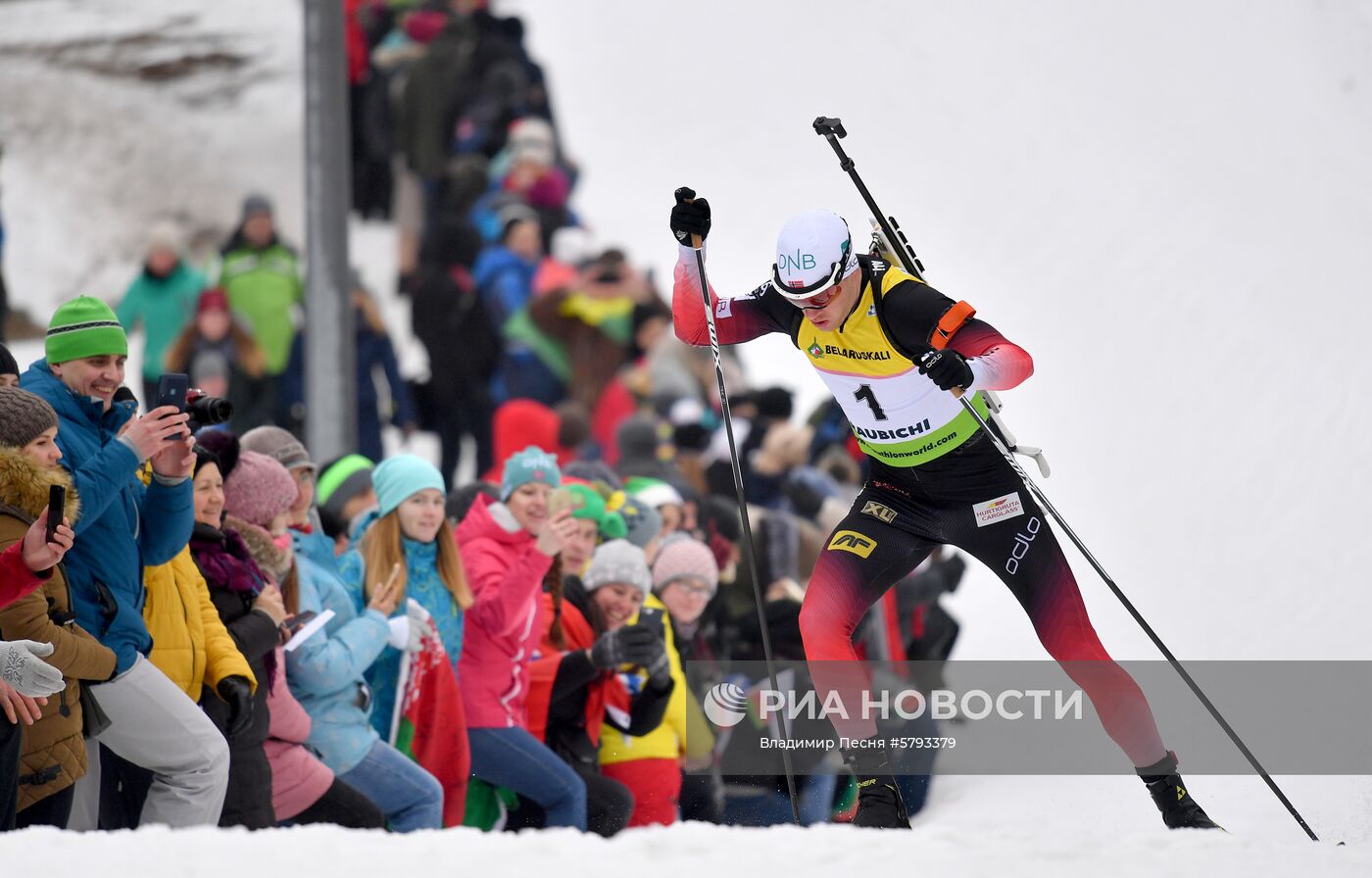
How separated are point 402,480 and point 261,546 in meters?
0.72

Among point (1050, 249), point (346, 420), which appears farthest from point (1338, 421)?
point (346, 420)

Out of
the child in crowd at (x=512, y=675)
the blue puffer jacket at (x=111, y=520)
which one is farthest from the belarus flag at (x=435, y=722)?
the blue puffer jacket at (x=111, y=520)

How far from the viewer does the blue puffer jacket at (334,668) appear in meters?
5.17

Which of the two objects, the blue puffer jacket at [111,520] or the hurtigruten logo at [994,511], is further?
the hurtigruten logo at [994,511]

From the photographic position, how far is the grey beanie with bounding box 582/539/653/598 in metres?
6.53

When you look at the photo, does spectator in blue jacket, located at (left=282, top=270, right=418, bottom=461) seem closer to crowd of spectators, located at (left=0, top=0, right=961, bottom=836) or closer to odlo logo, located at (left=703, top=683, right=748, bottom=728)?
crowd of spectators, located at (left=0, top=0, right=961, bottom=836)

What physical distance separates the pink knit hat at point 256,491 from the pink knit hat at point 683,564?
2.00 metres

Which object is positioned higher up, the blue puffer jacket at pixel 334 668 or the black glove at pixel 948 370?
the black glove at pixel 948 370

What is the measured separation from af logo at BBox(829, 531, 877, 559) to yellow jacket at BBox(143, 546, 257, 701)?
5.74 ft

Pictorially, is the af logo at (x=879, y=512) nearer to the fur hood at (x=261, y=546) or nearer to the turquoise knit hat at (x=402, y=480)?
the turquoise knit hat at (x=402, y=480)

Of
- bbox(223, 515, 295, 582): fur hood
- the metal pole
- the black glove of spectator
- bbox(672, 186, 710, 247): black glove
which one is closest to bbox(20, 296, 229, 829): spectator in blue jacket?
bbox(223, 515, 295, 582): fur hood

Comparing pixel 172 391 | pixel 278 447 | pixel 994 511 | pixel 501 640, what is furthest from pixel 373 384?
pixel 172 391

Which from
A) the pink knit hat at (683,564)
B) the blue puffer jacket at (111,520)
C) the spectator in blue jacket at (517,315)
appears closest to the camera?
the blue puffer jacket at (111,520)

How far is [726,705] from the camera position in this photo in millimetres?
6238
